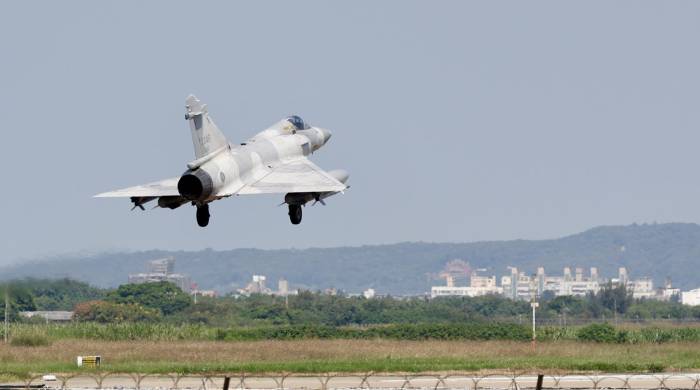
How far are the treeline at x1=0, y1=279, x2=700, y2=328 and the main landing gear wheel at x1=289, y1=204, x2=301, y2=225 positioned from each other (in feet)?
78.4

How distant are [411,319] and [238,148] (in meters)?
60.9

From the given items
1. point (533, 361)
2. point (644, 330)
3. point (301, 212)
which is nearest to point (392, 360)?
point (533, 361)

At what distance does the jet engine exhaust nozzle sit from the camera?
44750 mm

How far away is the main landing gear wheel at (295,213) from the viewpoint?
4869cm

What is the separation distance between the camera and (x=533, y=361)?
5562cm

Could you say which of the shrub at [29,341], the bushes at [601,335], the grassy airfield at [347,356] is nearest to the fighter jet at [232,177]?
the grassy airfield at [347,356]

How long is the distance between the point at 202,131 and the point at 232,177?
88.3 inches

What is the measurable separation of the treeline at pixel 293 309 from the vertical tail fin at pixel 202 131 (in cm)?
2386

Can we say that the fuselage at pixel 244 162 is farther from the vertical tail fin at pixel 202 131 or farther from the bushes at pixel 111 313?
the bushes at pixel 111 313

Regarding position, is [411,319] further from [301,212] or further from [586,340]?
[301,212]

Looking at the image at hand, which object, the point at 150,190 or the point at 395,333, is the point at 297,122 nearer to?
the point at 150,190

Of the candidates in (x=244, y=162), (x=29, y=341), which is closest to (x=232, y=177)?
(x=244, y=162)

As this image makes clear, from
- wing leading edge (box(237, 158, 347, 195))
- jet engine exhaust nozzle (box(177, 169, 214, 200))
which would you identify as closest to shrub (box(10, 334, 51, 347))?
wing leading edge (box(237, 158, 347, 195))

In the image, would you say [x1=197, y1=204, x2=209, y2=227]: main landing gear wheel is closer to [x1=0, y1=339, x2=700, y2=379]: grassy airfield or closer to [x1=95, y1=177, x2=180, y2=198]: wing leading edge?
[x1=95, y1=177, x2=180, y2=198]: wing leading edge
